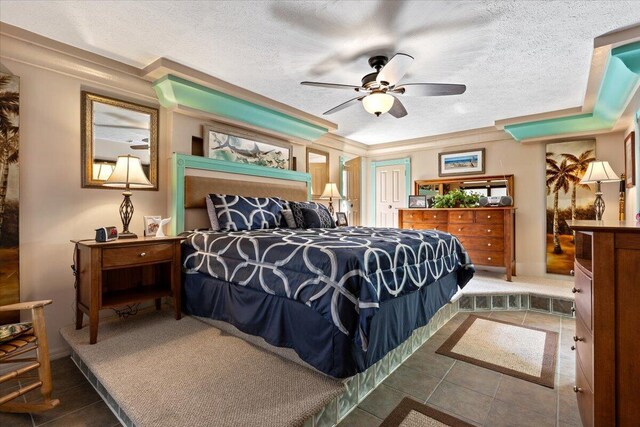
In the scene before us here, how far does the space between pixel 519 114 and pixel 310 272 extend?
4075 millimetres

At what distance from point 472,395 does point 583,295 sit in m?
0.91

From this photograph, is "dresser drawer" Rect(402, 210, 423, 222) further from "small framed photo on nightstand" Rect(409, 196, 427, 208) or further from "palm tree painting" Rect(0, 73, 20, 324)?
"palm tree painting" Rect(0, 73, 20, 324)

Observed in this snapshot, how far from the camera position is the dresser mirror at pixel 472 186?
4922 millimetres

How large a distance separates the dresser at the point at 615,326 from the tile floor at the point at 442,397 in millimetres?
498

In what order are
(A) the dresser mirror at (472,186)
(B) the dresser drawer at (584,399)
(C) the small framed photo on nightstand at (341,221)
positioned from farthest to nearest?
1. (A) the dresser mirror at (472,186)
2. (C) the small framed photo on nightstand at (341,221)
3. (B) the dresser drawer at (584,399)

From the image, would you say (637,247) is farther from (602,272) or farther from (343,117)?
(343,117)

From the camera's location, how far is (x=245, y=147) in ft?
12.8

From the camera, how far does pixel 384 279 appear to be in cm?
188

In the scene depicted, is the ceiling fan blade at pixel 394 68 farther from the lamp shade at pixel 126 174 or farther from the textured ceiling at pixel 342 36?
the lamp shade at pixel 126 174

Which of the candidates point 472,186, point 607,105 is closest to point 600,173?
point 607,105

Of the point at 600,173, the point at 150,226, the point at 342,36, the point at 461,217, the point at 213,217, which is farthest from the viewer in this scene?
the point at 461,217

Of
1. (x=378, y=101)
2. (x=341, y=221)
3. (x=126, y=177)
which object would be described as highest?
(x=378, y=101)

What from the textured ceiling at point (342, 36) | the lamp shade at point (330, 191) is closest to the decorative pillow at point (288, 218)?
the textured ceiling at point (342, 36)

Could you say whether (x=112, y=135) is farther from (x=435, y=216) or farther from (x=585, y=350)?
(x=435, y=216)
